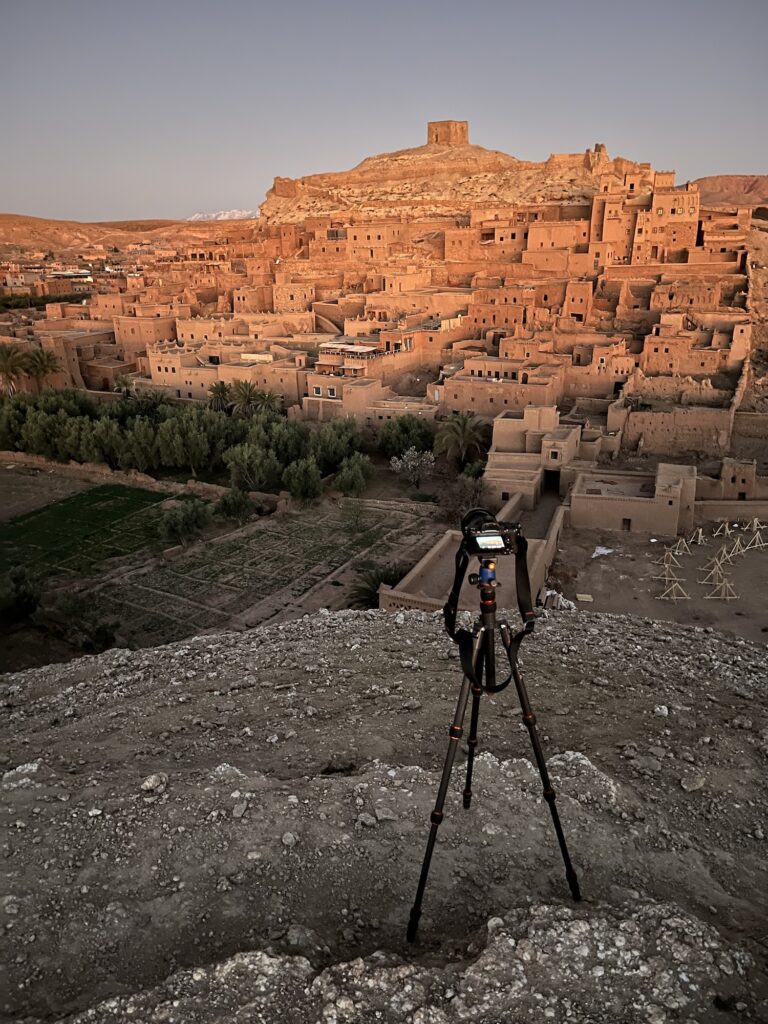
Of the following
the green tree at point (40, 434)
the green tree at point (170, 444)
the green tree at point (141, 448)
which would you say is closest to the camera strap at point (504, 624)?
the green tree at point (170, 444)

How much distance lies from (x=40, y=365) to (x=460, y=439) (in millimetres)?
16293

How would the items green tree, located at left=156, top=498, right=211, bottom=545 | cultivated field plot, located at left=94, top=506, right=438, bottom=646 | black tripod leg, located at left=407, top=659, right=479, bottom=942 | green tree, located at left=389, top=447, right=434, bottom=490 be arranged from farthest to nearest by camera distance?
green tree, located at left=389, top=447, right=434, bottom=490 < green tree, located at left=156, top=498, right=211, bottom=545 < cultivated field plot, located at left=94, top=506, right=438, bottom=646 < black tripod leg, located at left=407, top=659, right=479, bottom=942

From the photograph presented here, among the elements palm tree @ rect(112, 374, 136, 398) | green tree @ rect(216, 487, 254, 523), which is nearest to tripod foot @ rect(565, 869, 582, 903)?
green tree @ rect(216, 487, 254, 523)

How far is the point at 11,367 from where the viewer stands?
26.4 metres

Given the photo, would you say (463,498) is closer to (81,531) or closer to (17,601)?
(81,531)

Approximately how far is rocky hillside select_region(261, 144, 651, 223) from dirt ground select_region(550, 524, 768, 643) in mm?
36455

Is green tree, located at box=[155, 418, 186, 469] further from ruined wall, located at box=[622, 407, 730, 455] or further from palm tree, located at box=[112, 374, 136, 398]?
ruined wall, located at box=[622, 407, 730, 455]

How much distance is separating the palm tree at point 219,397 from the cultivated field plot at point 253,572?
752 cm

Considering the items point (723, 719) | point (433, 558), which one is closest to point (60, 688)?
point (723, 719)

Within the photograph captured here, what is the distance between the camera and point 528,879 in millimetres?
3789

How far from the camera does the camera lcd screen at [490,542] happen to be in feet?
10.3

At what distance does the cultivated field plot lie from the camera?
13.8 m

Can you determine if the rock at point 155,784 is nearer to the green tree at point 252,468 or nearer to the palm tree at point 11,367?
the green tree at point 252,468

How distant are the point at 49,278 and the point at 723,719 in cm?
5480
